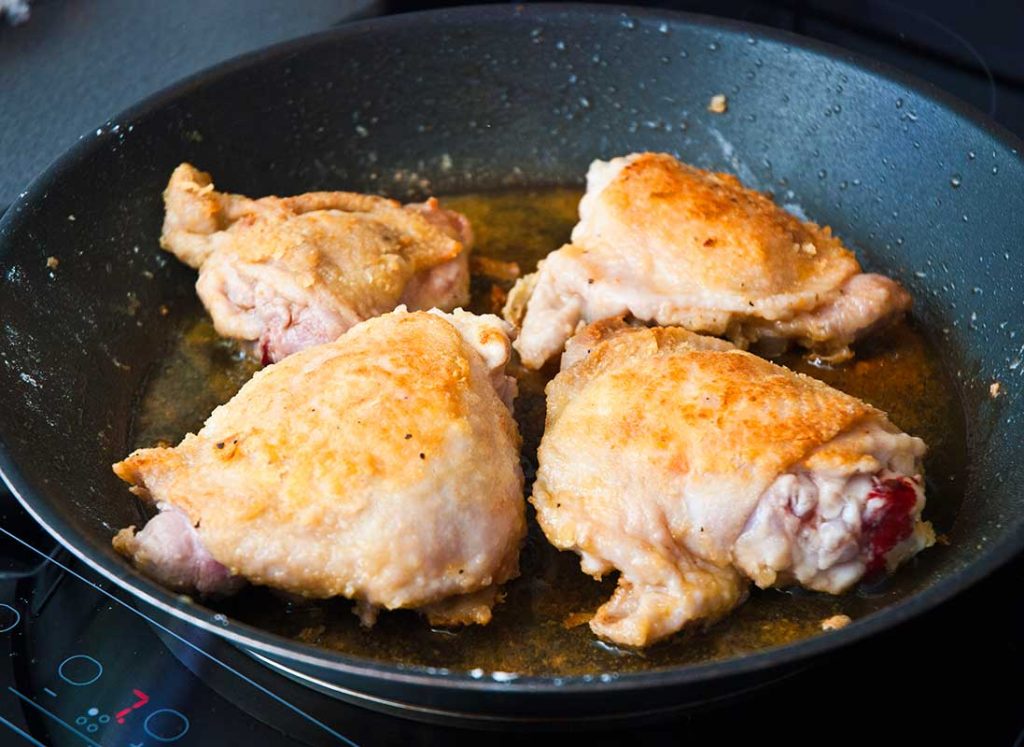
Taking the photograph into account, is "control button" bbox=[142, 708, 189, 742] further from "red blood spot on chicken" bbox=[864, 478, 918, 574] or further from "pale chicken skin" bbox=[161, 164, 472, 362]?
"red blood spot on chicken" bbox=[864, 478, 918, 574]

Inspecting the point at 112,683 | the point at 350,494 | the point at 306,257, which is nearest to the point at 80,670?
the point at 112,683

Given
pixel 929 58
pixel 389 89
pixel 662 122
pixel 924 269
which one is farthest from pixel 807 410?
pixel 929 58

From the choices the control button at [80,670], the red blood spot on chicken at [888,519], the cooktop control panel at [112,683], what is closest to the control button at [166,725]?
the cooktop control panel at [112,683]

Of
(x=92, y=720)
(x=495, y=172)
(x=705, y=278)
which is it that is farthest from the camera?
(x=495, y=172)

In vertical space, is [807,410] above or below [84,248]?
below

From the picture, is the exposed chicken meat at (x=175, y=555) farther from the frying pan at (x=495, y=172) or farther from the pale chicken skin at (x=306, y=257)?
the pale chicken skin at (x=306, y=257)

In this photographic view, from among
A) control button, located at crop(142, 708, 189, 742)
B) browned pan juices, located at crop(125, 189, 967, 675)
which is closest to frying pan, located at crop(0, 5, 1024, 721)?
browned pan juices, located at crop(125, 189, 967, 675)

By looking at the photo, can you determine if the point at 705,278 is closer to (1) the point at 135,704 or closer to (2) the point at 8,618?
(1) the point at 135,704

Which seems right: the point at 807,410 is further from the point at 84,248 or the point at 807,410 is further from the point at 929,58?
the point at 929,58
